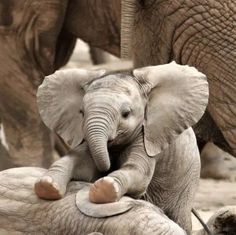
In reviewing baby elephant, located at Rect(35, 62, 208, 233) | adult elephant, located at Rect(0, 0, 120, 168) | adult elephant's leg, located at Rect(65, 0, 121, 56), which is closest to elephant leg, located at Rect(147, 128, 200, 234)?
baby elephant, located at Rect(35, 62, 208, 233)

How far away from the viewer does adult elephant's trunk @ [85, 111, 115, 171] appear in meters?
3.36

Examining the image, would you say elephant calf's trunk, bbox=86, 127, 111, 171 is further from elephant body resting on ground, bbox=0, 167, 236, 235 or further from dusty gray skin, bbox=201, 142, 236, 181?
dusty gray skin, bbox=201, 142, 236, 181

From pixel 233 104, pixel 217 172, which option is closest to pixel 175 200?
pixel 233 104

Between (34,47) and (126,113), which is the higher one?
(126,113)

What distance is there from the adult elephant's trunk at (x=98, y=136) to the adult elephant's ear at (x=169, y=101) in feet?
0.64

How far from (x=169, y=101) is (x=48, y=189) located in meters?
0.42

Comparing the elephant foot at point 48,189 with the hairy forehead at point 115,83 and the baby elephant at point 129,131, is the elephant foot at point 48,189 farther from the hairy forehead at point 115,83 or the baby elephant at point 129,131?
the hairy forehead at point 115,83

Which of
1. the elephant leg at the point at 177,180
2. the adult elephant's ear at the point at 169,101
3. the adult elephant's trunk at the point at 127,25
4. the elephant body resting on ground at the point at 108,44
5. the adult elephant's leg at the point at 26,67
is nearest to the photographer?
the adult elephant's ear at the point at 169,101

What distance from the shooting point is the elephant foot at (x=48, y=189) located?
3.43 meters

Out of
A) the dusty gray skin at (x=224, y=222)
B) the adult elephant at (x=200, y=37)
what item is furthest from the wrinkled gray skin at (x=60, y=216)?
the adult elephant at (x=200, y=37)

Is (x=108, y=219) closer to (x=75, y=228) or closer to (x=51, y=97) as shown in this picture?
(x=75, y=228)

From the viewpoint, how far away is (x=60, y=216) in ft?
11.5

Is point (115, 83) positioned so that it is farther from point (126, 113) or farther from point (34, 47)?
point (34, 47)

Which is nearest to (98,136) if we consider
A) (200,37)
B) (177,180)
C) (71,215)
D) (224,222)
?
Answer: (71,215)
